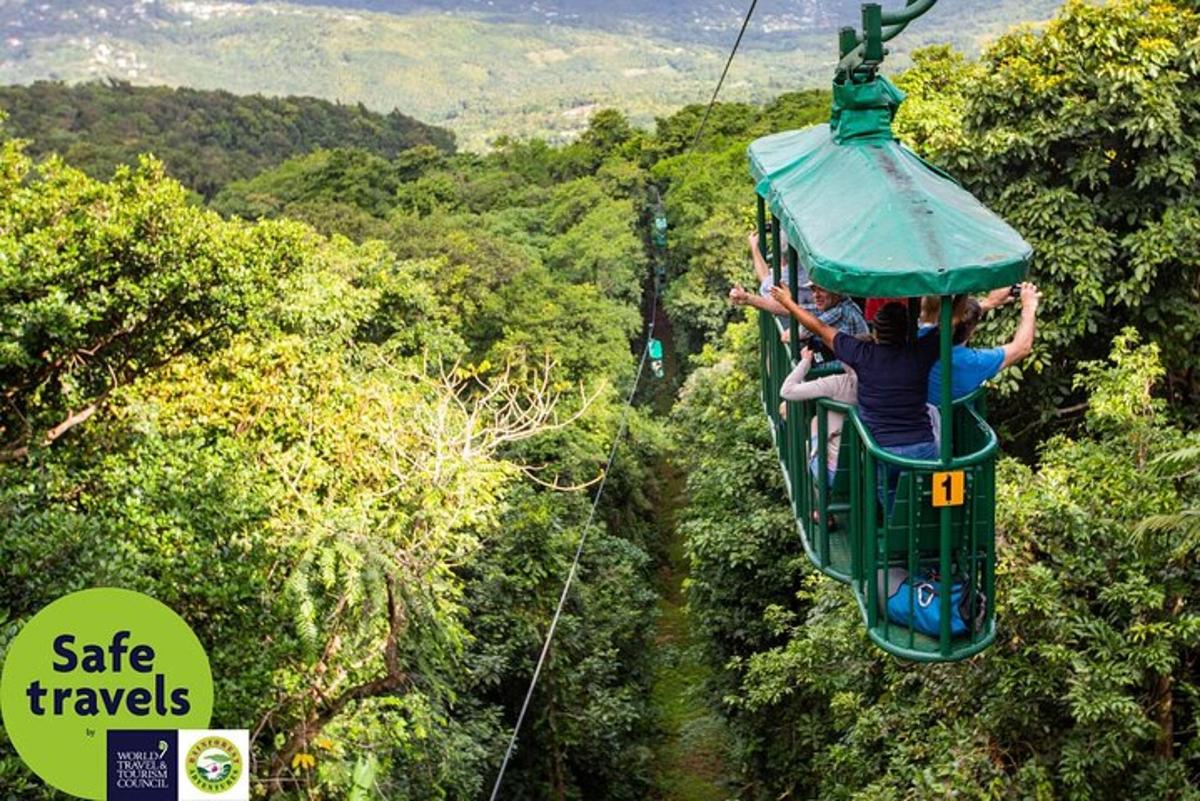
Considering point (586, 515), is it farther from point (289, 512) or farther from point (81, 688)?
point (81, 688)

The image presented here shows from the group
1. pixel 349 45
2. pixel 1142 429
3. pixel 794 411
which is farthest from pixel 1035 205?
pixel 349 45

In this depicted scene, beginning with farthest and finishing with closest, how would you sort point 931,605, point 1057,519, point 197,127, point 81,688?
1. point 197,127
2. point 1057,519
3. point 81,688
4. point 931,605

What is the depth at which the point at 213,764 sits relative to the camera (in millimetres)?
7531

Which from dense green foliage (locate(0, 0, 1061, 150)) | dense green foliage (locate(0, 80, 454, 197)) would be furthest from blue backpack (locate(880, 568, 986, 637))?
dense green foliage (locate(0, 0, 1061, 150))

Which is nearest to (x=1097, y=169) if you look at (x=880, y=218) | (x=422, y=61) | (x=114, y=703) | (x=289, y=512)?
(x=880, y=218)

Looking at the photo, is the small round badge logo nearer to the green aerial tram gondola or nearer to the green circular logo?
the green circular logo

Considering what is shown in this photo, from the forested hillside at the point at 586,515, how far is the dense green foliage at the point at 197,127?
51.1 m

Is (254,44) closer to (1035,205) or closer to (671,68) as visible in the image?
(671,68)

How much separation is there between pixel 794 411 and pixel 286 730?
5503 millimetres

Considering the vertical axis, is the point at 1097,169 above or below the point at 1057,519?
above

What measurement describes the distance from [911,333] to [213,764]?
5.01 metres

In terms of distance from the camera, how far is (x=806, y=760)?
1339 centimetres

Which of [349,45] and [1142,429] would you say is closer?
[1142,429]

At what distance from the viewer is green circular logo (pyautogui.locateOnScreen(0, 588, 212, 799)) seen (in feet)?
21.8
